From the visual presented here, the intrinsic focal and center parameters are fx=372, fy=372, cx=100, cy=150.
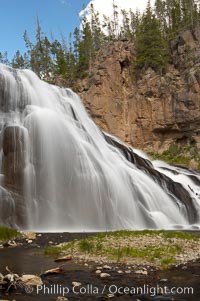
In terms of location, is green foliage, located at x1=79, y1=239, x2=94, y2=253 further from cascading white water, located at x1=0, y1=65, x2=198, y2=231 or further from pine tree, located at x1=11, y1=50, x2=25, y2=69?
pine tree, located at x1=11, y1=50, x2=25, y2=69

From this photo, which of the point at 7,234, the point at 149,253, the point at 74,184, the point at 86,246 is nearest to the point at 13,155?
the point at 74,184

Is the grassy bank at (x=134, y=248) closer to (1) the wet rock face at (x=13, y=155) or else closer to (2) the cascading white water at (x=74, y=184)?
(2) the cascading white water at (x=74, y=184)

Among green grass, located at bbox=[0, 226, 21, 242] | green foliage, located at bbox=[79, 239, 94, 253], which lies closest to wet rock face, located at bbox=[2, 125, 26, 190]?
green grass, located at bbox=[0, 226, 21, 242]

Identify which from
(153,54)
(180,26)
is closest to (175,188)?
(153,54)

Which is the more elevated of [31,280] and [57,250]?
[57,250]

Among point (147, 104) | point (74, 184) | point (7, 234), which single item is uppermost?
point (147, 104)

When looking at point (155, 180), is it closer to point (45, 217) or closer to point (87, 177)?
point (87, 177)

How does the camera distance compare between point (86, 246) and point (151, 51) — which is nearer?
point (86, 246)

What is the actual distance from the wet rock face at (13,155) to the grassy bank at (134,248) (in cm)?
1026

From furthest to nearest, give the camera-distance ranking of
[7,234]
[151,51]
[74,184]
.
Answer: [151,51] < [74,184] < [7,234]

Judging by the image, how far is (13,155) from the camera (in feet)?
87.1

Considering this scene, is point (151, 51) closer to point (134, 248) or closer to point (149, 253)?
point (134, 248)

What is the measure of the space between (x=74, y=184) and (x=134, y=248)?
1280cm

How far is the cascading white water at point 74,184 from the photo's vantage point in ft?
83.9
